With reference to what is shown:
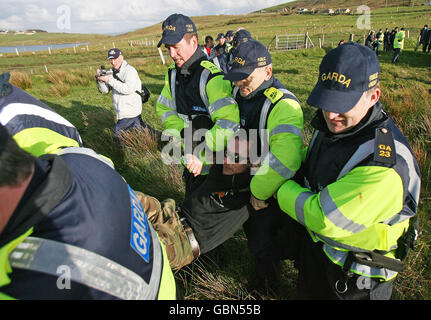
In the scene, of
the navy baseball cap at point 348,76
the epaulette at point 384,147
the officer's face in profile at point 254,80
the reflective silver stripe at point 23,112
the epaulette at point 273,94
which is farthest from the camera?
the officer's face in profile at point 254,80

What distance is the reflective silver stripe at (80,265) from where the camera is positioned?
2.63ft

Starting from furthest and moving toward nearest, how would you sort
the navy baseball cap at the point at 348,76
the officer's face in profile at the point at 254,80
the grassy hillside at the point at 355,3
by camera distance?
the grassy hillside at the point at 355,3 → the officer's face in profile at the point at 254,80 → the navy baseball cap at the point at 348,76

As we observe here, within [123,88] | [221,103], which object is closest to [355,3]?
[123,88]

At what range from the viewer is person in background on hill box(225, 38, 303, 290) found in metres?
1.83

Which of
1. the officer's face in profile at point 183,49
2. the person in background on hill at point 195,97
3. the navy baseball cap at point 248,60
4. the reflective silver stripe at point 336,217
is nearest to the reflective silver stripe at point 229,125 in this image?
the person in background on hill at point 195,97

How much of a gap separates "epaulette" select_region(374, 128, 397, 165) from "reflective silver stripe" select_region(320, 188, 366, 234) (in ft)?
1.04

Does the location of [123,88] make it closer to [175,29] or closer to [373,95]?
[175,29]

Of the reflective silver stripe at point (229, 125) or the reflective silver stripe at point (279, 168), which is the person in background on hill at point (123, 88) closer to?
the reflective silver stripe at point (229, 125)

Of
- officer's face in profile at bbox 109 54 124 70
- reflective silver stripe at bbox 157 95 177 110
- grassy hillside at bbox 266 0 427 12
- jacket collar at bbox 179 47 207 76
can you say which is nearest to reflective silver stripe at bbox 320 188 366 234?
jacket collar at bbox 179 47 207 76

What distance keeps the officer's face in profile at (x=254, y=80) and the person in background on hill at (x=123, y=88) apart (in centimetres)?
351

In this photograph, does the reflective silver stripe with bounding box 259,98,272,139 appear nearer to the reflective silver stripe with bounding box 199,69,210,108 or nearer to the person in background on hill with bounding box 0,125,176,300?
the reflective silver stripe with bounding box 199,69,210,108

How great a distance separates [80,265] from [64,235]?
114mm

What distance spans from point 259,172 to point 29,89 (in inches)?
522
